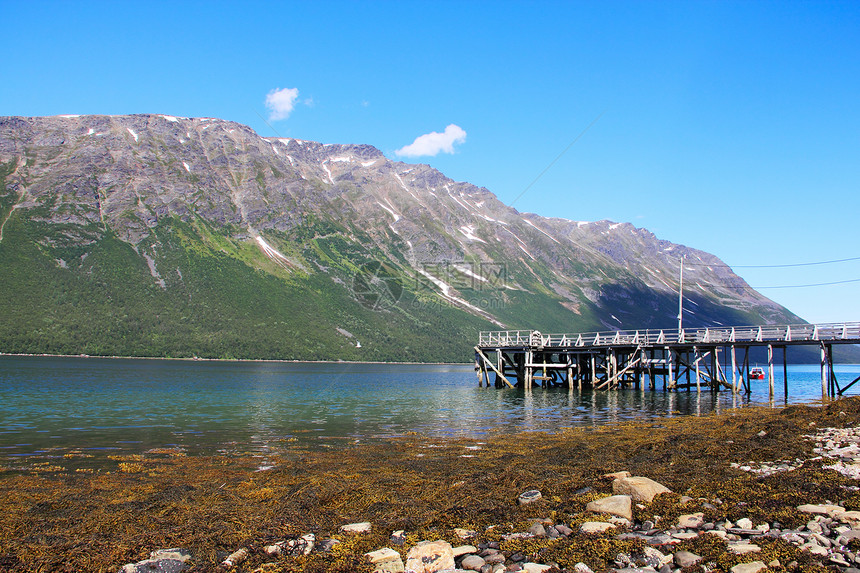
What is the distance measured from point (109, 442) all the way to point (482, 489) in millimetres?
19205

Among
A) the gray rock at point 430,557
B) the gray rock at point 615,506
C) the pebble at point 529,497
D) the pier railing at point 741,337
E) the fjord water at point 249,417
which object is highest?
the pier railing at point 741,337

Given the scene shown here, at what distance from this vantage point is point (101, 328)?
185375mm

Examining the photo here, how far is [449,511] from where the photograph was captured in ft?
42.4

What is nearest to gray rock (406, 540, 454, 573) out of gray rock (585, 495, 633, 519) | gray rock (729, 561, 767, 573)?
gray rock (585, 495, 633, 519)

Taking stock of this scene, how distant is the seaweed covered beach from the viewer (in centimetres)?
954

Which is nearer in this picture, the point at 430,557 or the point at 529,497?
the point at 430,557

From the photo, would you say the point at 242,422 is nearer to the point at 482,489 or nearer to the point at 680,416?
the point at 482,489

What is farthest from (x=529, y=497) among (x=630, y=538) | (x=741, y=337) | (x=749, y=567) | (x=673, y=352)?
(x=673, y=352)

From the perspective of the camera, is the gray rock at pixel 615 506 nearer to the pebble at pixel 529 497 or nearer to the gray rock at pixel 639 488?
the gray rock at pixel 639 488

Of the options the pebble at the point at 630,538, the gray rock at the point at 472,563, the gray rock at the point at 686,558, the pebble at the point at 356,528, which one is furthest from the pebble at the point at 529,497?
the gray rock at the point at 686,558

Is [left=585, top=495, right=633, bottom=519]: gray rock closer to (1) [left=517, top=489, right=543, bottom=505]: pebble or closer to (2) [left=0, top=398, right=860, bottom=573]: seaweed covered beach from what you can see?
(2) [left=0, top=398, right=860, bottom=573]: seaweed covered beach

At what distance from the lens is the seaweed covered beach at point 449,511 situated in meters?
9.54

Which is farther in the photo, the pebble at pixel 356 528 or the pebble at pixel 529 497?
the pebble at pixel 529 497

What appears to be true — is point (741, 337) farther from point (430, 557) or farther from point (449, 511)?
point (430, 557)
